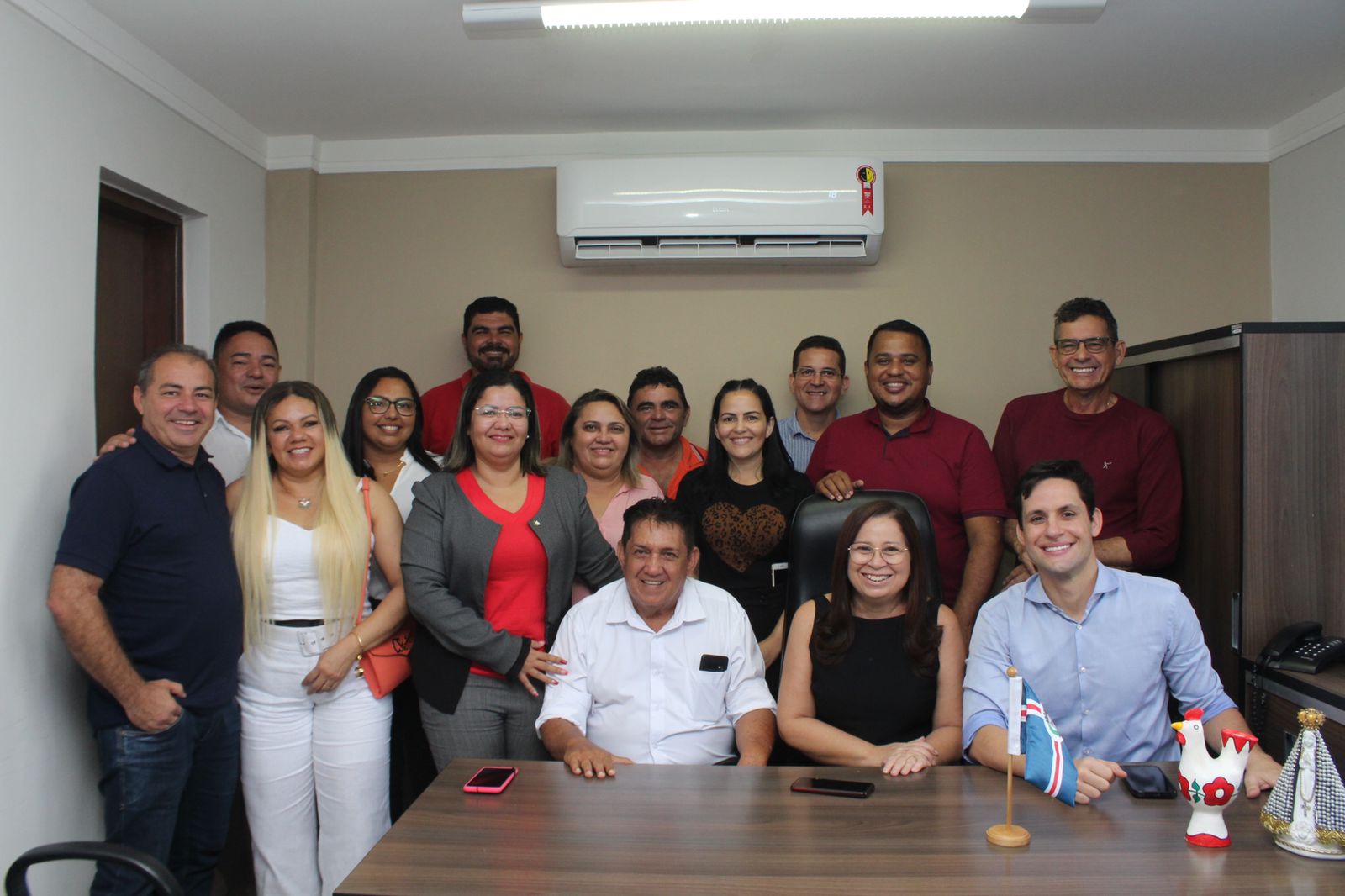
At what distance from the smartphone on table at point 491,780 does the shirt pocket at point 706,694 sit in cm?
58

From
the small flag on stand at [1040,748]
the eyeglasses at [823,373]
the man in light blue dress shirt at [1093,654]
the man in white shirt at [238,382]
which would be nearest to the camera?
the small flag on stand at [1040,748]

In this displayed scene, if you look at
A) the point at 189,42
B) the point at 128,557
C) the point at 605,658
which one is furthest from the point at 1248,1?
the point at 128,557

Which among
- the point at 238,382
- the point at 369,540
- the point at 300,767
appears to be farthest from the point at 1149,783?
the point at 238,382

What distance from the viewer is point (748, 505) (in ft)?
9.86

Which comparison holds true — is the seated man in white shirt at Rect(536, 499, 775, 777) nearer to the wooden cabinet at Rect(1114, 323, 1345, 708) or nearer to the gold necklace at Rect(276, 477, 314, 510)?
the gold necklace at Rect(276, 477, 314, 510)

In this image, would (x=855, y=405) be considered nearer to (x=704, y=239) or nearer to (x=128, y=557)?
(x=704, y=239)

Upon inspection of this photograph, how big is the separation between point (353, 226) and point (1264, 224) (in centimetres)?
391

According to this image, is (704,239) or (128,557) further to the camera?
(704,239)

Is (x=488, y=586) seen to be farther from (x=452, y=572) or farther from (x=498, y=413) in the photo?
(x=498, y=413)

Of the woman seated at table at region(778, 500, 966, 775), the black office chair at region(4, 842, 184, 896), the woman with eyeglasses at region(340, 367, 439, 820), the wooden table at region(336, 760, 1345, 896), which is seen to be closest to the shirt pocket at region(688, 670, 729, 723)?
the woman seated at table at region(778, 500, 966, 775)

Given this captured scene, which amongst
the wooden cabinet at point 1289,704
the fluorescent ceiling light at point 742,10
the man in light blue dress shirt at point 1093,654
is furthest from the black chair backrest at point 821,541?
the fluorescent ceiling light at point 742,10

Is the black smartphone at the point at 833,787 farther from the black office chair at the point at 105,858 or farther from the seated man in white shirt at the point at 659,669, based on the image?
the black office chair at the point at 105,858

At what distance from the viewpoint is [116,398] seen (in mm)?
3334

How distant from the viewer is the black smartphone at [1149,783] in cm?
187
